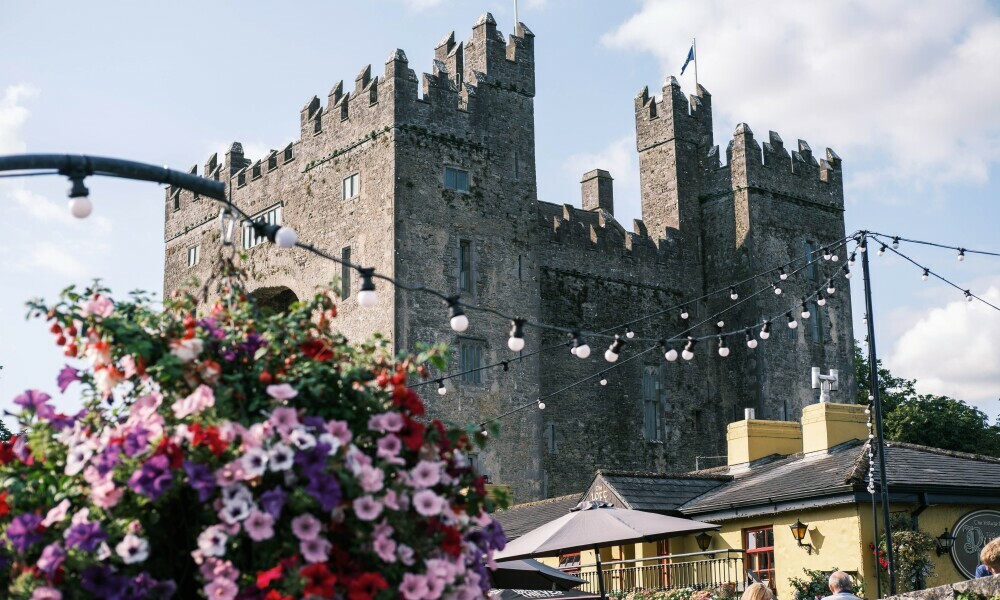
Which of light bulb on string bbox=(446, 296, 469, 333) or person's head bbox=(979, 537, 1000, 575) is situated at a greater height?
light bulb on string bbox=(446, 296, 469, 333)

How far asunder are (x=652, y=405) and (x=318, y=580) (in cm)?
3407

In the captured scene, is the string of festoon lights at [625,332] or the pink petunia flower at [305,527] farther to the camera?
the string of festoon lights at [625,332]

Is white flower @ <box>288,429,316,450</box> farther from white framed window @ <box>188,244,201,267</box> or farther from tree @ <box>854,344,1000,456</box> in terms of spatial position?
tree @ <box>854,344,1000,456</box>

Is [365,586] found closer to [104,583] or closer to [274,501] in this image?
[274,501]

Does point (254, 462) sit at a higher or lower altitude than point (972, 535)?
higher

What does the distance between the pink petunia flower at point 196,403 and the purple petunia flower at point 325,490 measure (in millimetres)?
593

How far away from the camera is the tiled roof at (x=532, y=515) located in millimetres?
25469

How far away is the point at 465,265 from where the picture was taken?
3366cm

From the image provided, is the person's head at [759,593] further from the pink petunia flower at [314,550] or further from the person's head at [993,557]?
the pink petunia flower at [314,550]

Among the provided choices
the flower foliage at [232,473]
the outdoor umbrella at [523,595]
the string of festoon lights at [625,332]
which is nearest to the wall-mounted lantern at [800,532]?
the string of festoon lights at [625,332]

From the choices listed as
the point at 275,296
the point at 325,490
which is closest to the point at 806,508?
the point at 325,490

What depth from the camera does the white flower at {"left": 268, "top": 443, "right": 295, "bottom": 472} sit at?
5.38m

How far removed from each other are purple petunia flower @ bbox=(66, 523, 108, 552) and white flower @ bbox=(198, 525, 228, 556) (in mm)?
430

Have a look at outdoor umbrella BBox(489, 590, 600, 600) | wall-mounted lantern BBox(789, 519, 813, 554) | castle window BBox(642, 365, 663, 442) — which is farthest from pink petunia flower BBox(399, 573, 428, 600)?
castle window BBox(642, 365, 663, 442)
